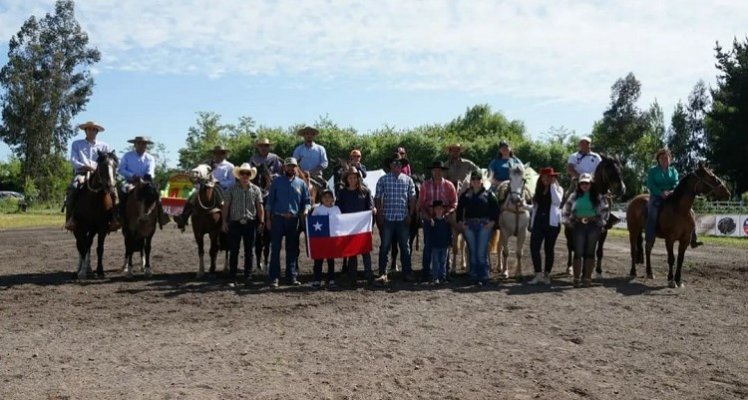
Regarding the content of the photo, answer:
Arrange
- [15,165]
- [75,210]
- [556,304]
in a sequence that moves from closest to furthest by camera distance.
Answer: [556,304], [75,210], [15,165]

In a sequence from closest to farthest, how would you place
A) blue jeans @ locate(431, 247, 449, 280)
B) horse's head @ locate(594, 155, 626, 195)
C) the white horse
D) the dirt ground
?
the dirt ground, horse's head @ locate(594, 155, 626, 195), blue jeans @ locate(431, 247, 449, 280), the white horse

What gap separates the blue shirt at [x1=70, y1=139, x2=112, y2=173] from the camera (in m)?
13.4

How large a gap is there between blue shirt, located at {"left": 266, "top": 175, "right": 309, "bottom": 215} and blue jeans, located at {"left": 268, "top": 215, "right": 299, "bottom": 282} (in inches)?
6.0

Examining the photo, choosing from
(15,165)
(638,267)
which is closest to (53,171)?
(15,165)

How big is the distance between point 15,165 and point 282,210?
260ft

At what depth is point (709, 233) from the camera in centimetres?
3114

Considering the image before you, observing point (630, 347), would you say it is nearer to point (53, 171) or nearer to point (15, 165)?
point (53, 171)

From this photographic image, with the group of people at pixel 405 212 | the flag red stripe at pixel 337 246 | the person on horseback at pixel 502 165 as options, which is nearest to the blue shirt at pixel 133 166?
the group of people at pixel 405 212

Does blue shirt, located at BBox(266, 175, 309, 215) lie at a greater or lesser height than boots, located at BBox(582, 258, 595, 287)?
greater

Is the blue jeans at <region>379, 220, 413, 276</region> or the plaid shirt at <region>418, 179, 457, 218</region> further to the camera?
the plaid shirt at <region>418, 179, 457, 218</region>

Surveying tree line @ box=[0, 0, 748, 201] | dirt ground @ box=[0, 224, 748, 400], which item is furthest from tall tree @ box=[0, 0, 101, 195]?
dirt ground @ box=[0, 224, 748, 400]

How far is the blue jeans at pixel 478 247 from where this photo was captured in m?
12.8

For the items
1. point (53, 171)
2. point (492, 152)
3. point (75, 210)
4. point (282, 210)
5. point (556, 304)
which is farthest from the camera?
point (53, 171)

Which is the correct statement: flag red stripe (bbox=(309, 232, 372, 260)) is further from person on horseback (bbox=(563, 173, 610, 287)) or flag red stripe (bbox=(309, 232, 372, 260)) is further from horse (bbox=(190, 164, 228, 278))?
person on horseback (bbox=(563, 173, 610, 287))
